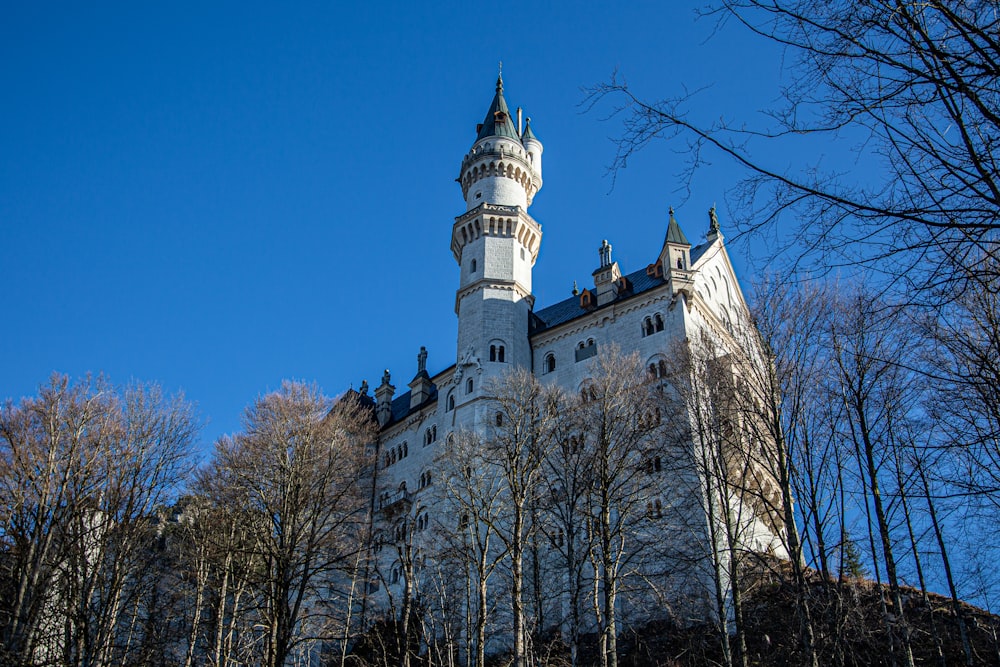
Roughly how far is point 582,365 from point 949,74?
3728cm

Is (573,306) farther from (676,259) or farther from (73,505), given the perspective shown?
(73,505)

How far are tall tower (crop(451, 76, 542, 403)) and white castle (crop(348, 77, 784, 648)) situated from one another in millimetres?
72

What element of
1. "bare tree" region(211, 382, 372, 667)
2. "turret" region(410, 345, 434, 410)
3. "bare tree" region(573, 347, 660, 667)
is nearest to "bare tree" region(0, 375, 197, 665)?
"bare tree" region(211, 382, 372, 667)

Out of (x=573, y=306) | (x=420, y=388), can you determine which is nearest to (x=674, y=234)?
(x=573, y=306)

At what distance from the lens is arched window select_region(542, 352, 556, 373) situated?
4506 centimetres

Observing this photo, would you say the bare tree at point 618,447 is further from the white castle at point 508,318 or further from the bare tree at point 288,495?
the white castle at point 508,318

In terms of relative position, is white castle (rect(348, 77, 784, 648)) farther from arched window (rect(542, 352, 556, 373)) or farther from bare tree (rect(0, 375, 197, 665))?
bare tree (rect(0, 375, 197, 665))

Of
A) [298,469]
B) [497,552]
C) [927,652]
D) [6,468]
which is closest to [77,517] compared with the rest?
[6,468]

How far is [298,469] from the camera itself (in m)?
A: 20.9

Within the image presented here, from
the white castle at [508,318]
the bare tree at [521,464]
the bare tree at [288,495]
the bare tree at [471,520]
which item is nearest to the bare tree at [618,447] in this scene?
the bare tree at [521,464]

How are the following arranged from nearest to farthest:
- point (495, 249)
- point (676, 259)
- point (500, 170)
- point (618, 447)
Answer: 1. point (618, 447)
2. point (676, 259)
3. point (495, 249)
4. point (500, 170)

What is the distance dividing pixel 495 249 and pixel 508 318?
16.9ft

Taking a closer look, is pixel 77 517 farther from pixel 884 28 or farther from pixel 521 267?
pixel 521 267

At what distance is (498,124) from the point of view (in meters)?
55.7
